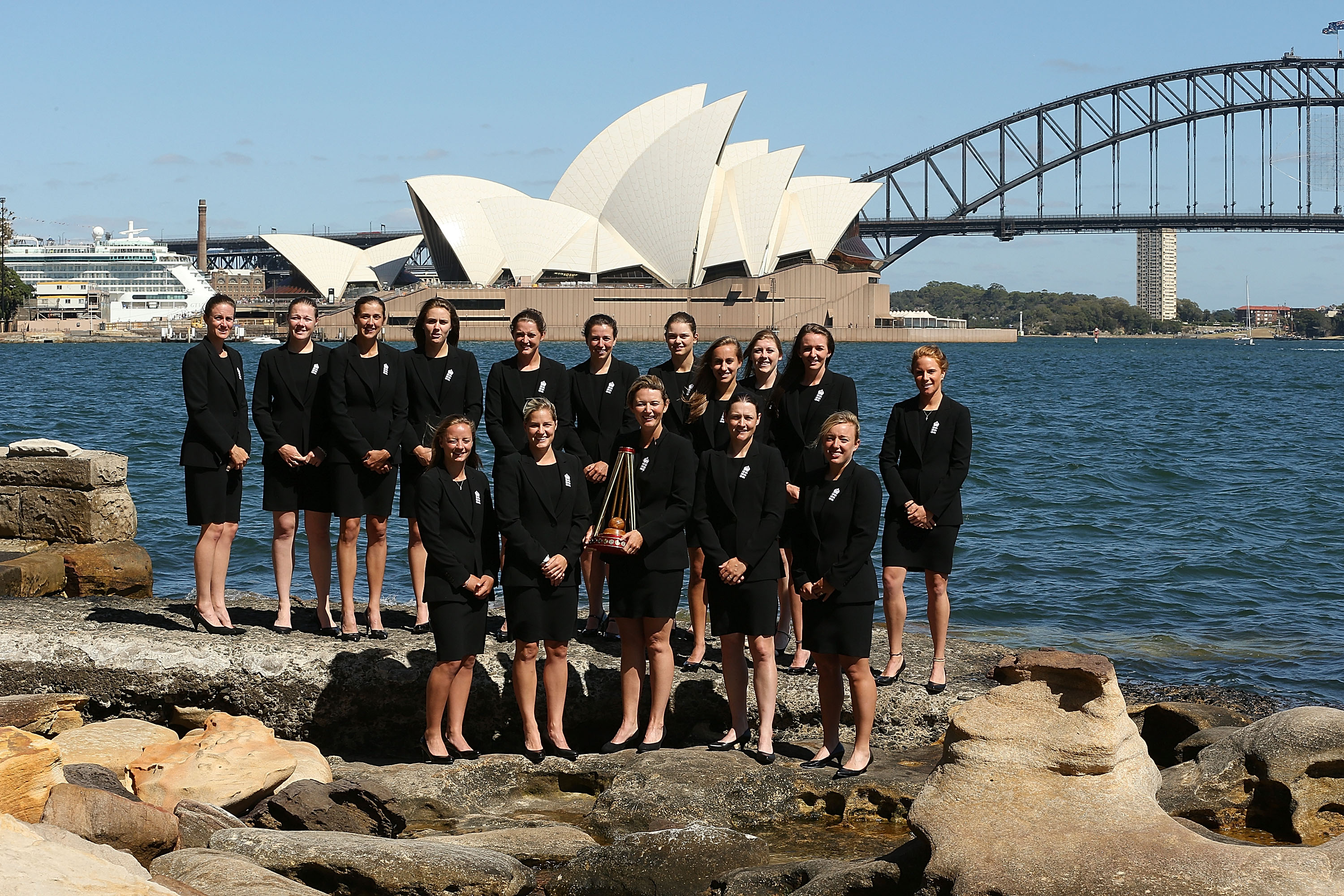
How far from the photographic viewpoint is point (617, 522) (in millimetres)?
4883

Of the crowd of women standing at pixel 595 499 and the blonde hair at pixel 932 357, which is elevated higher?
the blonde hair at pixel 932 357

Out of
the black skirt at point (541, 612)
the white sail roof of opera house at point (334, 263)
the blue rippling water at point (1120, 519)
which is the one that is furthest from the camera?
the white sail roof of opera house at point (334, 263)

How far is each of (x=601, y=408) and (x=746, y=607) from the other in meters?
1.38

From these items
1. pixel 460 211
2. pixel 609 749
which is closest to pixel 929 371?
pixel 609 749

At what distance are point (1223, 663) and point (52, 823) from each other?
22.6ft

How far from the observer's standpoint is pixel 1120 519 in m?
15.0

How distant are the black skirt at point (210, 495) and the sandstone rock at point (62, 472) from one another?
2387mm

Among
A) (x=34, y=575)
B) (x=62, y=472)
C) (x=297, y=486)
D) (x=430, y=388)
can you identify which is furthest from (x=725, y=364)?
(x=62, y=472)

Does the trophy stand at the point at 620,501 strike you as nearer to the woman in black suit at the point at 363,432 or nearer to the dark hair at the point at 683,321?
the dark hair at the point at 683,321

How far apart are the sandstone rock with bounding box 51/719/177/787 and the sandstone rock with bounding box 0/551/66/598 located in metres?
1.92

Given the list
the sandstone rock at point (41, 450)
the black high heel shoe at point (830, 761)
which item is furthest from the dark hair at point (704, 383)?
the sandstone rock at point (41, 450)

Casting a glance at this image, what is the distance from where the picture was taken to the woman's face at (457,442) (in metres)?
4.83

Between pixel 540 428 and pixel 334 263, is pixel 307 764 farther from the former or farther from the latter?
pixel 334 263

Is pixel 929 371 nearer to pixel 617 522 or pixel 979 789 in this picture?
pixel 617 522
